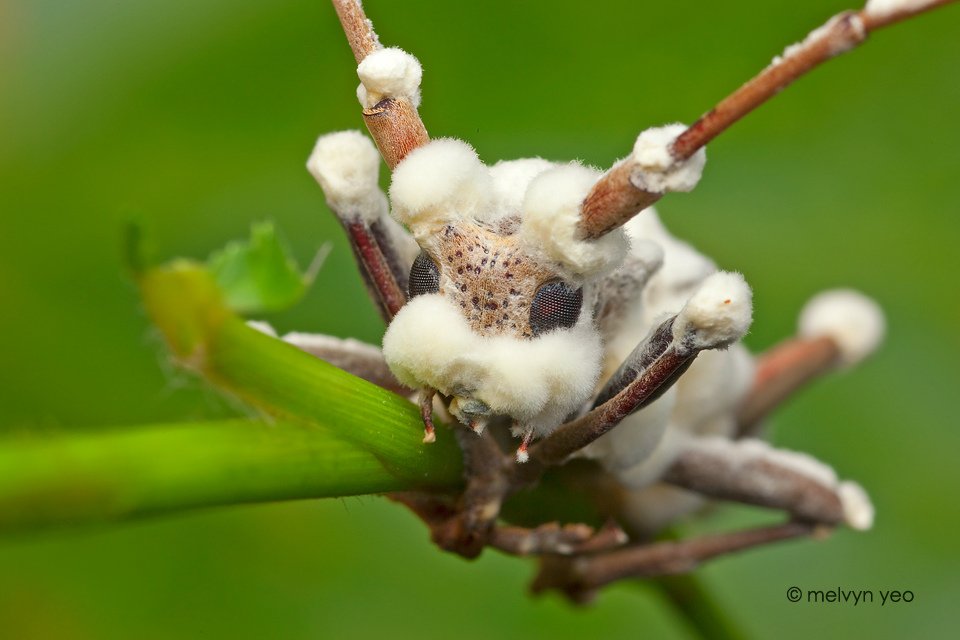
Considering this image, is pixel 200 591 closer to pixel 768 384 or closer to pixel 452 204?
pixel 768 384

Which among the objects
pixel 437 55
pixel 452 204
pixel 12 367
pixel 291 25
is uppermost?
pixel 291 25

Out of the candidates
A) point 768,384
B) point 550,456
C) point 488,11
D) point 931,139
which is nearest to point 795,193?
point 931,139

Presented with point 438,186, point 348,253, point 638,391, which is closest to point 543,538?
point 638,391

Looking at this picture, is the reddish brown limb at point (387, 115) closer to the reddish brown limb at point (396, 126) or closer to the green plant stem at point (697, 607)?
the reddish brown limb at point (396, 126)

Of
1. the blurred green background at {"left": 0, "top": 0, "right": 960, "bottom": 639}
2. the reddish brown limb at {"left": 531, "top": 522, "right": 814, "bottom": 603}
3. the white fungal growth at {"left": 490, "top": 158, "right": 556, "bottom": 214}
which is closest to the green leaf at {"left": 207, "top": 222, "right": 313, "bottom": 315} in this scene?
the white fungal growth at {"left": 490, "top": 158, "right": 556, "bottom": 214}

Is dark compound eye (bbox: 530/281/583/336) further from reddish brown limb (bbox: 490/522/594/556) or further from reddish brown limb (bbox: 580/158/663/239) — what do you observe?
reddish brown limb (bbox: 490/522/594/556)

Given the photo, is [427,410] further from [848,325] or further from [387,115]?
[848,325]
